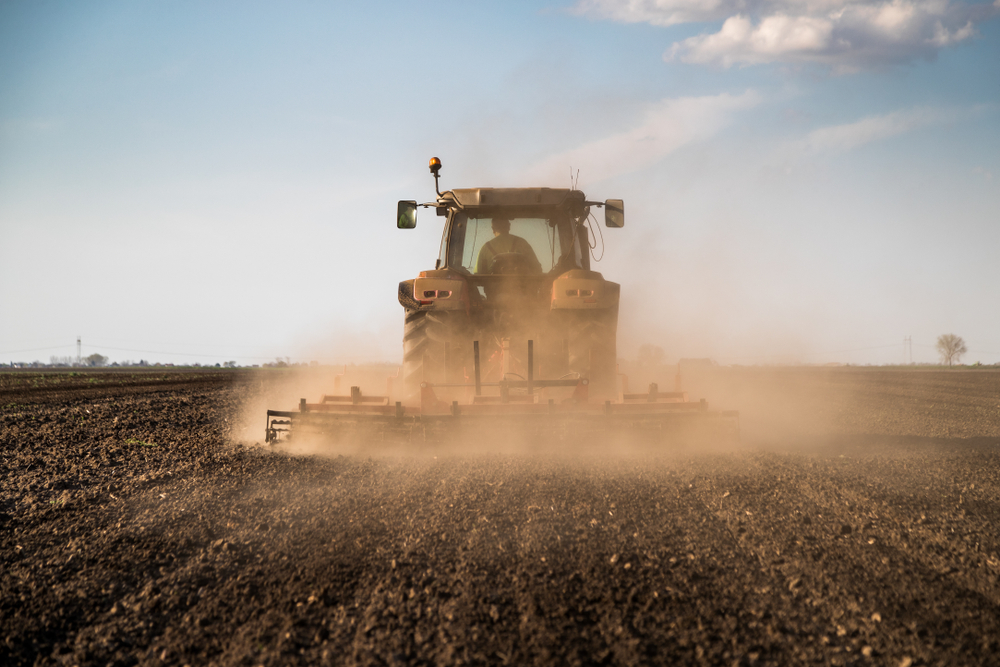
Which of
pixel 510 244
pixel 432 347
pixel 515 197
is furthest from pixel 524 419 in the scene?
pixel 515 197

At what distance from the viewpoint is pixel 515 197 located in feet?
22.3

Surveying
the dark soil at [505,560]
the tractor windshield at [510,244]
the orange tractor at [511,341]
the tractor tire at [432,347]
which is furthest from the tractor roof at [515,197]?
the dark soil at [505,560]

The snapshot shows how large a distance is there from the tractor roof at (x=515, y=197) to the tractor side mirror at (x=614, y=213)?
0.42 meters

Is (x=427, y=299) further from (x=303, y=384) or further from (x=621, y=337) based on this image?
(x=303, y=384)

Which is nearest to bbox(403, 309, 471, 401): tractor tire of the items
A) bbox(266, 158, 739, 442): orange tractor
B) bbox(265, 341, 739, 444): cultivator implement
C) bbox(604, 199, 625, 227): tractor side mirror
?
bbox(266, 158, 739, 442): orange tractor

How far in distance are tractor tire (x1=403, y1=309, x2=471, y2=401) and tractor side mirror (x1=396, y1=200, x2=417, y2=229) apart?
101 centimetres

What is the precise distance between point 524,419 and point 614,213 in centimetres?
252

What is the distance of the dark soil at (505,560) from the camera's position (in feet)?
7.85

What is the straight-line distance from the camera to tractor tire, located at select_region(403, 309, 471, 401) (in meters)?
6.57

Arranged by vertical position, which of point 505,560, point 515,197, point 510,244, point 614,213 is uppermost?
point 515,197

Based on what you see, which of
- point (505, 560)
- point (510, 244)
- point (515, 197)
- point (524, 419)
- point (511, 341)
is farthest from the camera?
point (510, 244)

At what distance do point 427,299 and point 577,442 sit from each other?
204 cm

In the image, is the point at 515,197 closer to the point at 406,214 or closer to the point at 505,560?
the point at 406,214

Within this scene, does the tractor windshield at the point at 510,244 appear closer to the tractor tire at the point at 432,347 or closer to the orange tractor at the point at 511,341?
the orange tractor at the point at 511,341
